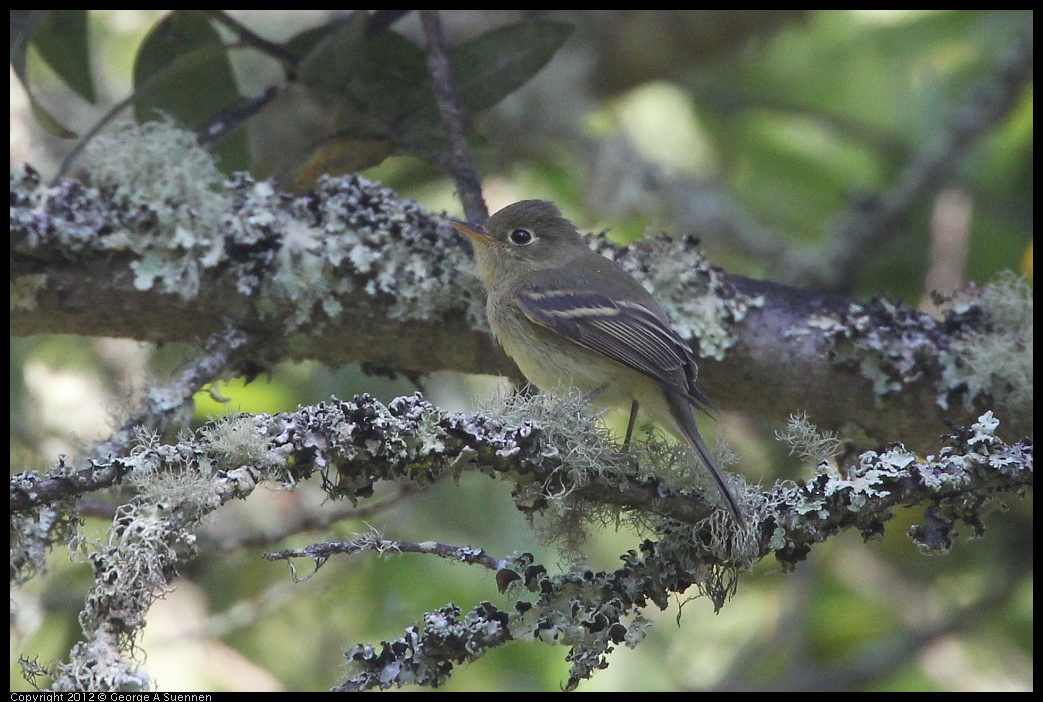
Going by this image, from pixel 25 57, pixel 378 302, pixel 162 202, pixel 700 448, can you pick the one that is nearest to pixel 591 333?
pixel 378 302

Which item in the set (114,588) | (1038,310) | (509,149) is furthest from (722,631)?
(114,588)

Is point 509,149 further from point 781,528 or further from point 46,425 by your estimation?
point 781,528

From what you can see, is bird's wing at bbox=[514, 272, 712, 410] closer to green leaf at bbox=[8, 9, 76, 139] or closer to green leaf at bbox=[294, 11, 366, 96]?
green leaf at bbox=[294, 11, 366, 96]

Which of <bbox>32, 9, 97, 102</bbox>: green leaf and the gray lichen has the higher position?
<bbox>32, 9, 97, 102</bbox>: green leaf

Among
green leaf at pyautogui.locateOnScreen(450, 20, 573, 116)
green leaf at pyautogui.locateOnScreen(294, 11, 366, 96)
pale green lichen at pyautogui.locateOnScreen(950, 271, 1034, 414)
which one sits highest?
green leaf at pyautogui.locateOnScreen(450, 20, 573, 116)

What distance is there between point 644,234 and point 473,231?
70 centimetres

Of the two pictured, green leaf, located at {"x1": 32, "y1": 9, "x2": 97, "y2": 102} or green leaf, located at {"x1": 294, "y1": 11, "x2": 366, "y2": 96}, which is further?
green leaf, located at {"x1": 32, "y1": 9, "x2": 97, "y2": 102}

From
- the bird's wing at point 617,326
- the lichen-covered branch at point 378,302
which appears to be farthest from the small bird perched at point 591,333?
the lichen-covered branch at point 378,302

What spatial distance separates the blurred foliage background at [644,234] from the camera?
4.17 metres

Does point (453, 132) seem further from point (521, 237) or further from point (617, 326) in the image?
point (617, 326)

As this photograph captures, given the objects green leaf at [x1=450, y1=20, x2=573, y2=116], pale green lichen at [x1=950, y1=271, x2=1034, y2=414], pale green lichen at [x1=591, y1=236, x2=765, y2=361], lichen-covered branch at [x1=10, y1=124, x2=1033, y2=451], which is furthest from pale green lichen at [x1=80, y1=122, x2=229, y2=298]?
pale green lichen at [x1=950, y1=271, x2=1034, y2=414]

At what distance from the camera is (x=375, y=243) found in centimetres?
343

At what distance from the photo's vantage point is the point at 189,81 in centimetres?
394

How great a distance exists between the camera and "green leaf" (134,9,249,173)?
3881mm
